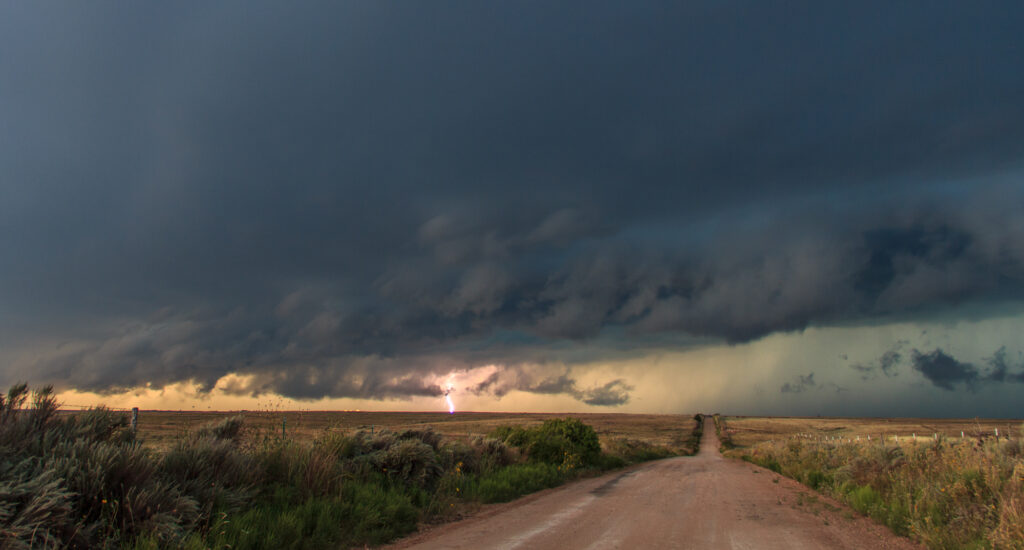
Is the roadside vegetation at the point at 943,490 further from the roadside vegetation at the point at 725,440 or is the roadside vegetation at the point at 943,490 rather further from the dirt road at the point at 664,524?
the roadside vegetation at the point at 725,440

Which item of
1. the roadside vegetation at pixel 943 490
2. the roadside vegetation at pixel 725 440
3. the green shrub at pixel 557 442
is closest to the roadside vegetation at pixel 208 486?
the roadside vegetation at pixel 943 490

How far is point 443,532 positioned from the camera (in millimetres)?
11062

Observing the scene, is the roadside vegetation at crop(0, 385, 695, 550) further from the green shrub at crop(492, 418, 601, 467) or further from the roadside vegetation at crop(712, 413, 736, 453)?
the roadside vegetation at crop(712, 413, 736, 453)

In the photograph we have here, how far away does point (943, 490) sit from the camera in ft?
37.2

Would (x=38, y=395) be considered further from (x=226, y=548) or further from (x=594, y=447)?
(x=594, y=447)

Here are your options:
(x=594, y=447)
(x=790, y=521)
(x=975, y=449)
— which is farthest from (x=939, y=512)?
(x=594, y=447)

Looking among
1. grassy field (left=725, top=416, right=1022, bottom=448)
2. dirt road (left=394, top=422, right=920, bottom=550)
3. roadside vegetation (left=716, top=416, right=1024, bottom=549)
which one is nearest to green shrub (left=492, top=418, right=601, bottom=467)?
dirt road (left=394, top=422, right=920, bottom=550)

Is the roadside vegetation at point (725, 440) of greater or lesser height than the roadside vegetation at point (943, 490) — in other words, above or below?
below

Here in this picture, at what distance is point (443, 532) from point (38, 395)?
7.17 meters

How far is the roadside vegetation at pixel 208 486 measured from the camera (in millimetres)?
6555

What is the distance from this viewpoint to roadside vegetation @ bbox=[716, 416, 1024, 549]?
9188 millimetres

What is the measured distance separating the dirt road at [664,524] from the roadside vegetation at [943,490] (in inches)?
22.2

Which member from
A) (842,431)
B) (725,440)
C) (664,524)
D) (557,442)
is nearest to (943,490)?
(664,524)

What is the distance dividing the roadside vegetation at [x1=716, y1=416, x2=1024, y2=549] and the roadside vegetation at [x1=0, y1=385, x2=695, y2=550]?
31.9 ft
